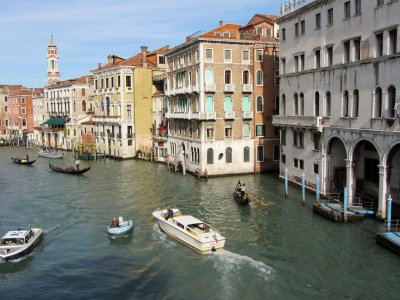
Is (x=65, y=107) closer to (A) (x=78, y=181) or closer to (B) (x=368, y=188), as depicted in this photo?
(A) (x=78, y=181)

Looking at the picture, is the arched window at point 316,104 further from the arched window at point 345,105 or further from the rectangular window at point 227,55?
the rectangular window at point 227,55

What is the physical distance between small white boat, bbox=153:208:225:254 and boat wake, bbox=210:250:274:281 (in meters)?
0.45

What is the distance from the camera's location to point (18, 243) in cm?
1880

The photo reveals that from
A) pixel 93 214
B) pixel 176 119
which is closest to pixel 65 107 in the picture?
pixel 176 119

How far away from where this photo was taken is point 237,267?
55.0ft

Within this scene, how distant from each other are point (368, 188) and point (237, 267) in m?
12.7

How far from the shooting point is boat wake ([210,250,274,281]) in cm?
1619

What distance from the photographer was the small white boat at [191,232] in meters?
18.2

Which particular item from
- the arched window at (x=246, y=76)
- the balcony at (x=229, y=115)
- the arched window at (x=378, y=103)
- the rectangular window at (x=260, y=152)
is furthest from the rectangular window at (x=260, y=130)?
the arched window at (x=378, y=103)

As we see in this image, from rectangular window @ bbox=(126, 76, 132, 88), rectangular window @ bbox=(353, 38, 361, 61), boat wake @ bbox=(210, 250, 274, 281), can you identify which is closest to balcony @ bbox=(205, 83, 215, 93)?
rectangular window @ bbox=(353, 38, 361, 61)

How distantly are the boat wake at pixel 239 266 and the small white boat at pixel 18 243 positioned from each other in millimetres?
7798

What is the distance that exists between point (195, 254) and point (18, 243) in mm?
7437

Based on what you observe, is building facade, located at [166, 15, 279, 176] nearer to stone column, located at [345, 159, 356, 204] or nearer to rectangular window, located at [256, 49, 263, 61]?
rectangular window, located at [256, 49, 263, 61]

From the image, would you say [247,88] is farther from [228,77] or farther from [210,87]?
[210,87]
